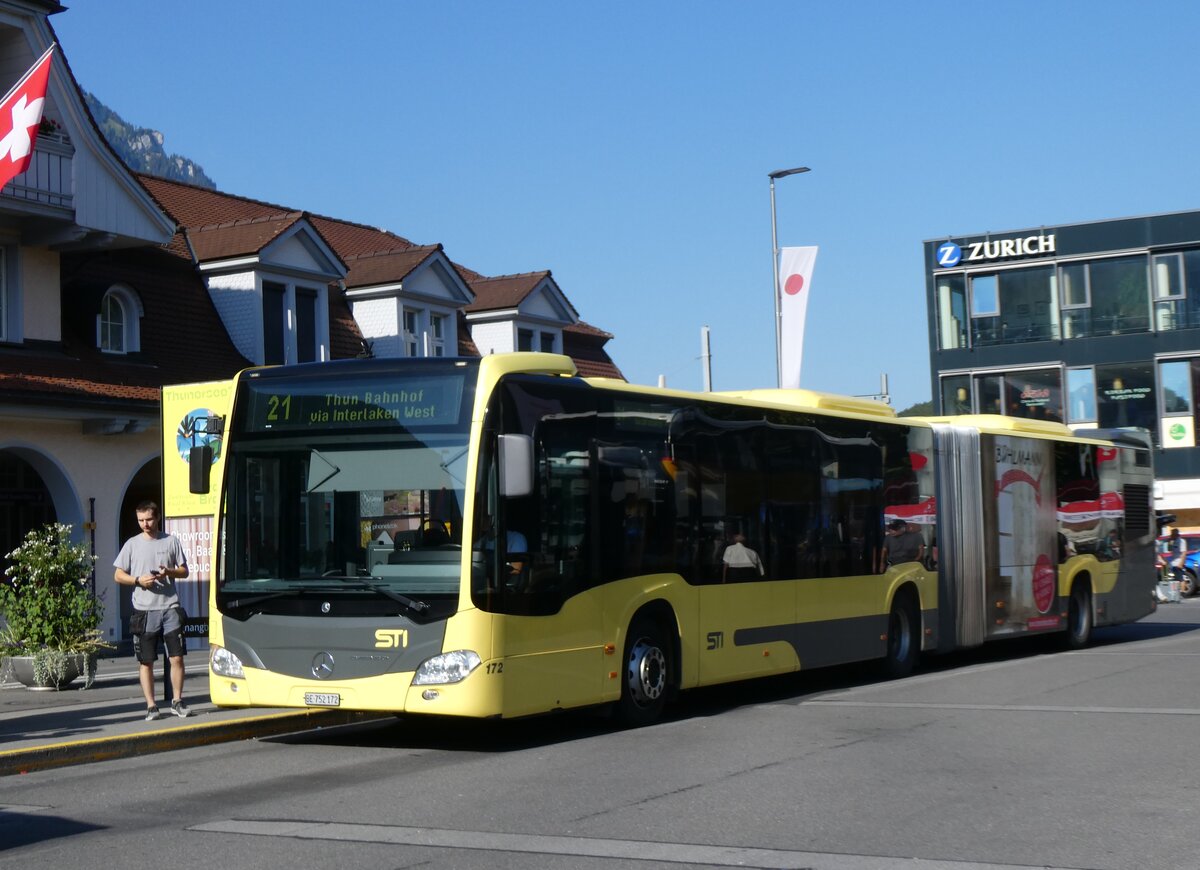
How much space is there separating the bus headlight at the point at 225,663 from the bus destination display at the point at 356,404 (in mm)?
1797

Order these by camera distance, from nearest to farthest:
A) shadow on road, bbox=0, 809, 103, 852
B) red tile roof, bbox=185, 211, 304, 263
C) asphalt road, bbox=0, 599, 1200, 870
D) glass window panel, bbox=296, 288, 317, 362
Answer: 1. asphalt road, bbox=0, 599, 1200, 870
2. shadow on road, bbox=0, 809, 103, 852
3. red tile roof, bbox=185, 211, 304, 263
4. glass window panel, bbox=296, 288, 317, 362

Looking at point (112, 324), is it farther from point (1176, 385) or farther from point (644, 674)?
point (1176, 385)

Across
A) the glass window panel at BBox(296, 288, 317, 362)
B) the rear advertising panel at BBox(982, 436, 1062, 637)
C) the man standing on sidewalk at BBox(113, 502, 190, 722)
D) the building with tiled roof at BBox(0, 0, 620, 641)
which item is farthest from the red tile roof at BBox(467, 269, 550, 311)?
the man standing on sidewalk at BBox(113, 502, 190, 722)

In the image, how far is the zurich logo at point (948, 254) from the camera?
5519cm

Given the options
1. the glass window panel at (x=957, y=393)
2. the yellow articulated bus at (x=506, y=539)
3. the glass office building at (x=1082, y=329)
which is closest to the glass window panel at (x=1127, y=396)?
the glass office building at (x=1082, y=329)

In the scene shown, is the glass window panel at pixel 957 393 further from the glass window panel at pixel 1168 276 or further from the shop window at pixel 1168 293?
the glass window panel at pixel 1168 276

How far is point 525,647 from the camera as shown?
11727 mm

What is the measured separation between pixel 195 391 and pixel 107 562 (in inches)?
443

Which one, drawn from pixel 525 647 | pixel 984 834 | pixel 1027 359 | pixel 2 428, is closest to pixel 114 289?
pixel 2 428

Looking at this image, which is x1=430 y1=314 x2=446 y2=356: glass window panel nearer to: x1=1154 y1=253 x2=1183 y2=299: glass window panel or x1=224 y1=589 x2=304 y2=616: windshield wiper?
x1=224 y1=589 x2=304 y2=616: windshield wiper

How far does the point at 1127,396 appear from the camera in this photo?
5209 cm

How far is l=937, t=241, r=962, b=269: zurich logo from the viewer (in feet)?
181

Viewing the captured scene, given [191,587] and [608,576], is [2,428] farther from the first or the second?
[608,576]

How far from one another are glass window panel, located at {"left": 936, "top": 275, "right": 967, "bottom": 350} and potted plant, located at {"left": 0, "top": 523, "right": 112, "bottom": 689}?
42799 millimetres
